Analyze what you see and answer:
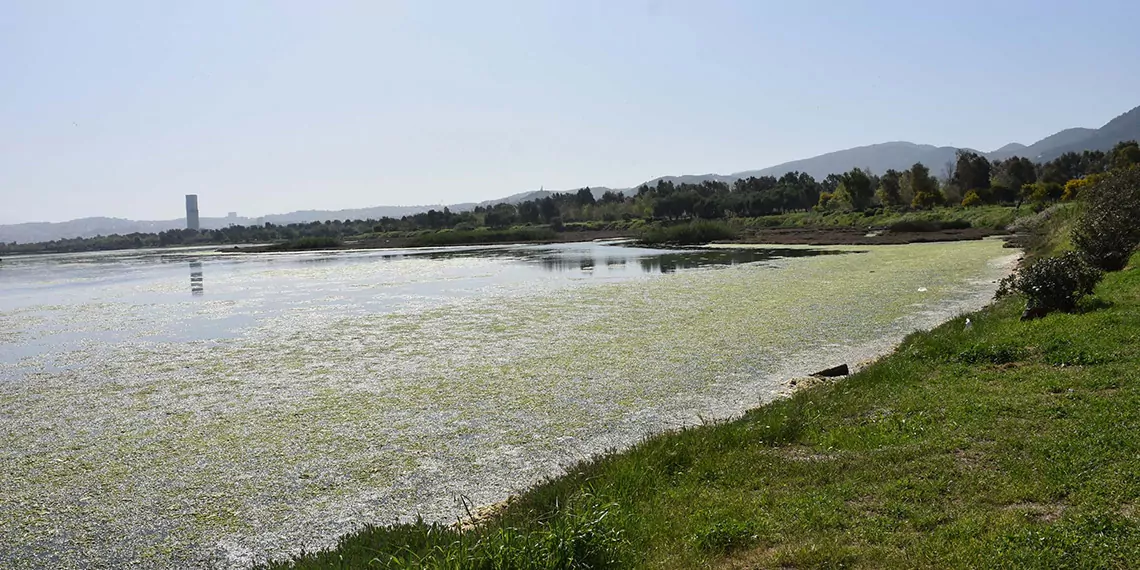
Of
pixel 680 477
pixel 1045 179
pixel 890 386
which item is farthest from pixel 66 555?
pixel 1045 179

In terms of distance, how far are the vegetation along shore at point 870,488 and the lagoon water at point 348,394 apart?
117 cm

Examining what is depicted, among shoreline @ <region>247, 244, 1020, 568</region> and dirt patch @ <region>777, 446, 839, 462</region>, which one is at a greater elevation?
dirt patch @ <region>777, 446, 839, 462</region>

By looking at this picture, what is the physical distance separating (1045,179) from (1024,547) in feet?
298

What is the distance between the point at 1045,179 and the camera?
263 feet

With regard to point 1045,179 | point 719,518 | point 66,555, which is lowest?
point 66,555

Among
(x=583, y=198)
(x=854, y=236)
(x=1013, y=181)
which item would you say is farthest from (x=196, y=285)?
(x=583, y=198)

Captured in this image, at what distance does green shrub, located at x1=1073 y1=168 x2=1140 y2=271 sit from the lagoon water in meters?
2.50

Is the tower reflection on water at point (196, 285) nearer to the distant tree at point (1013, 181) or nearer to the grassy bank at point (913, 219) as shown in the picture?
the grassy bank at point (913, 219)

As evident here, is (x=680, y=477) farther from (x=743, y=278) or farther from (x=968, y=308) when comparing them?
(x=743, y=278)

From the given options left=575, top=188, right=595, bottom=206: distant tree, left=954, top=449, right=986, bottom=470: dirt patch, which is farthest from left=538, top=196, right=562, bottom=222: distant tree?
left=954, top=449, right=986, bottom=470: dirt patch

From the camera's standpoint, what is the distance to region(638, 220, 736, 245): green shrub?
210ft

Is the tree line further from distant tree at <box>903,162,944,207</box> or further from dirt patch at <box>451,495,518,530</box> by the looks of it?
dirt patch at <box>451,495,518,530</box>

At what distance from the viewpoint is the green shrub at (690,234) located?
6406cm

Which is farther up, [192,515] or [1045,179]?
[1045,179]
